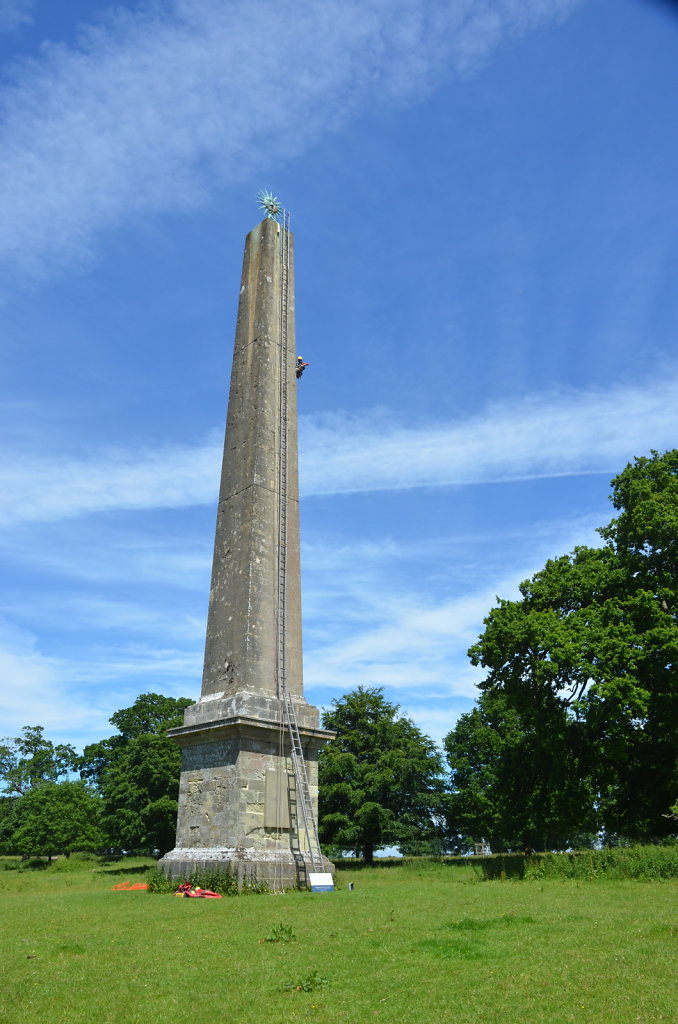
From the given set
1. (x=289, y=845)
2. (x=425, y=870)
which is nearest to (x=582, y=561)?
(x=425, y=870)

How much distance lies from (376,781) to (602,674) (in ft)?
73.4

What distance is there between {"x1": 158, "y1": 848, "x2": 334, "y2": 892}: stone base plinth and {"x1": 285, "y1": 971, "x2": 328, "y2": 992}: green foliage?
26.0 ft

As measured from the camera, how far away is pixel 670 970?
6.20 m

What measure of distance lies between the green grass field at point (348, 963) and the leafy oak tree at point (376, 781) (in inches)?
1201

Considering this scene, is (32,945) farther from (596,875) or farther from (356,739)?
(356,739)

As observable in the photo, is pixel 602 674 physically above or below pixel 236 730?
above

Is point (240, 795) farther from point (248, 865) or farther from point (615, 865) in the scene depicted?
point (615, 865)

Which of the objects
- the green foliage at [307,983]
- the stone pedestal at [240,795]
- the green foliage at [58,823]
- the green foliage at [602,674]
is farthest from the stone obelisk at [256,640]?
the green foliage at [58,823]

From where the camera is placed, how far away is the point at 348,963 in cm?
695

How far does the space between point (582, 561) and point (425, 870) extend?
12.9 meters

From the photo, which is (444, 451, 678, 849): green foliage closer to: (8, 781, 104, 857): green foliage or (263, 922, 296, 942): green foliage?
(263, 922, 296, 942): green foliage

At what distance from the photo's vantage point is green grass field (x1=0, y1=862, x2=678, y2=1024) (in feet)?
17.6

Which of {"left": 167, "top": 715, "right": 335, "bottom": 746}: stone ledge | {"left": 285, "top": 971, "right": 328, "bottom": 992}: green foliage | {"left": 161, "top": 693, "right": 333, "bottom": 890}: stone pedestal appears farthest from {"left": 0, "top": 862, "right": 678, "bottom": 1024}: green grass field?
{"left": 167, "top": 715, "right": 335, "bottom": 746}: stone ledge

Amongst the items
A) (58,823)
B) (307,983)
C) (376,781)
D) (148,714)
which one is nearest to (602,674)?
(307,983)
